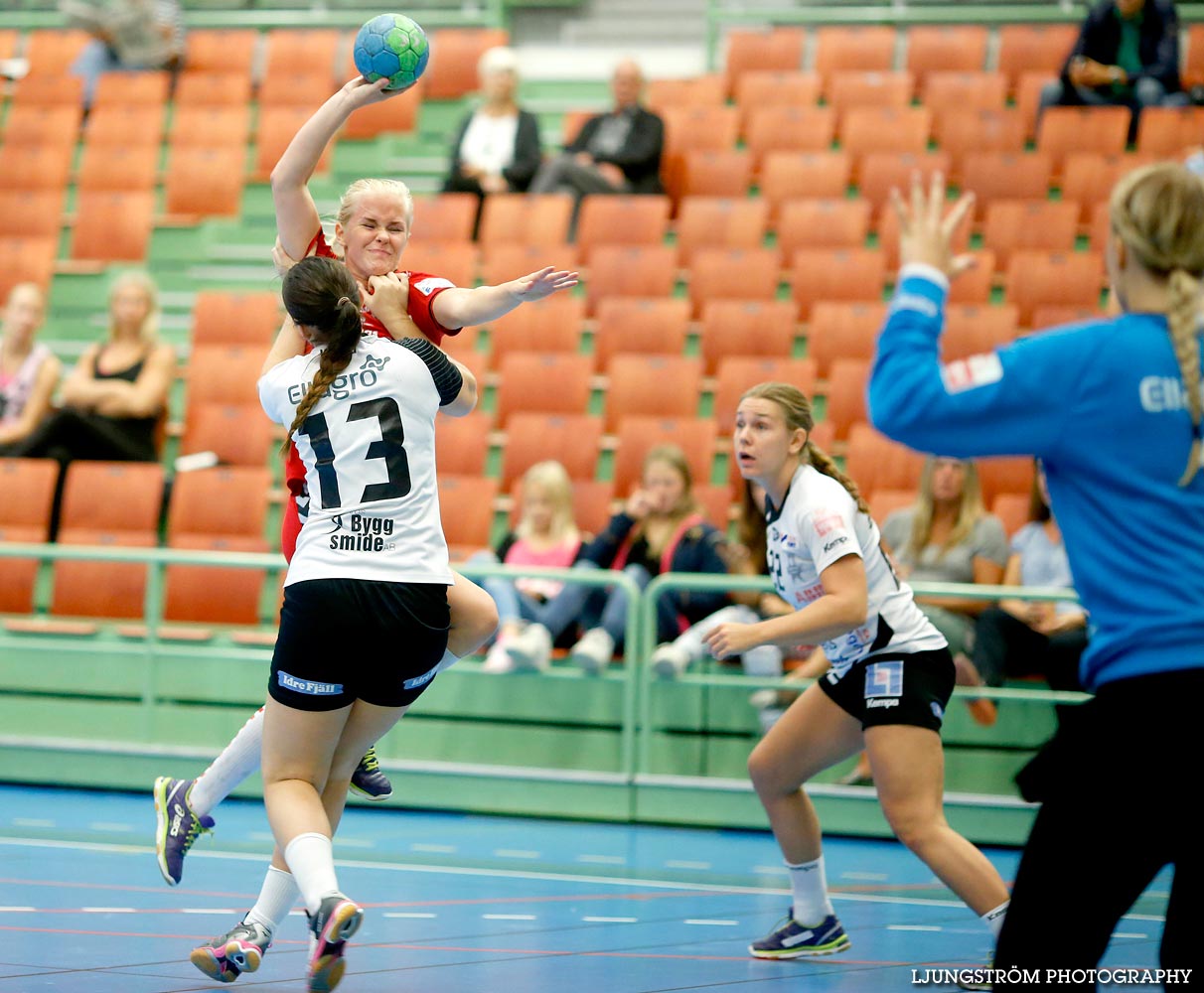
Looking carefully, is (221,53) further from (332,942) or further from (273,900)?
(332,942)

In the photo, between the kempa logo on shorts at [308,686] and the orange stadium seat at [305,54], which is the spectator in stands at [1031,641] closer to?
the kempa logo on shorts at [308,686]

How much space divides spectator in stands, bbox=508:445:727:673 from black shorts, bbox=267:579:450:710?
334cm

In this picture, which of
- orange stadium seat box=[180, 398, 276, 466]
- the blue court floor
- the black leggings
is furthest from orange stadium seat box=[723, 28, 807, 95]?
the black leggings

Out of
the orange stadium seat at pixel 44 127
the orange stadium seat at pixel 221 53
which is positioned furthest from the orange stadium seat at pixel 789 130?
the orange stadium seat at pixel 44 127

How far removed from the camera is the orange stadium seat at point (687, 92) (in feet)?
37.2

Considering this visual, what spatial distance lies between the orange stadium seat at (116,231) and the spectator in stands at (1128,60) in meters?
6.52

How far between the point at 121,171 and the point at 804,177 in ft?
16.8

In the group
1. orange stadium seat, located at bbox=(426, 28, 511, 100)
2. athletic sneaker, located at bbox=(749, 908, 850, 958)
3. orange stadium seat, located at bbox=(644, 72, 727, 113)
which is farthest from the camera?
orange stadium seat, located at bbox=(426, 28, 511, 100)

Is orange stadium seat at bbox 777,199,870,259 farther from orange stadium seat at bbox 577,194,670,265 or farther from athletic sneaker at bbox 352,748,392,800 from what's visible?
athletic sneaker at bbox 352,748,392,800

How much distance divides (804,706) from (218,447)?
5.13 m

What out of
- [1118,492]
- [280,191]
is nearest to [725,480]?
[280,191]

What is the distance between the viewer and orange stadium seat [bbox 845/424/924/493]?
770 centimetres

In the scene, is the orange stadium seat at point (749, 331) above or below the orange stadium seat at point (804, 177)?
below

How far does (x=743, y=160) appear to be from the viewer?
10281mm
